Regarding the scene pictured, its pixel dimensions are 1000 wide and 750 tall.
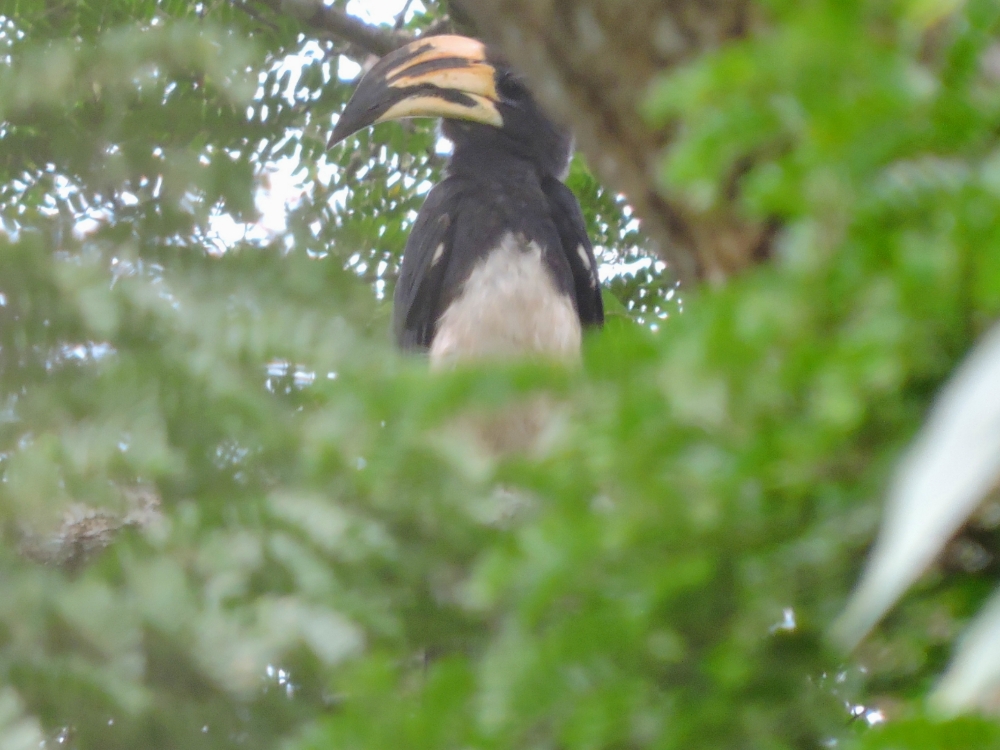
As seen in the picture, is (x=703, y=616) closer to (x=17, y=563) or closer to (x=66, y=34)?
(x=17, y=563)

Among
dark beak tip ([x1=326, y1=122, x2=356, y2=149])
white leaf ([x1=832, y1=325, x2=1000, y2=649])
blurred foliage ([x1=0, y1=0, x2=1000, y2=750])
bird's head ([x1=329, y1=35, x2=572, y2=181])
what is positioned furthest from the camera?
bird's head ([x1=329, y1=35, x2=572, y2=181])

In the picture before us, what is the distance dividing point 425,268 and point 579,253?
1.06ft

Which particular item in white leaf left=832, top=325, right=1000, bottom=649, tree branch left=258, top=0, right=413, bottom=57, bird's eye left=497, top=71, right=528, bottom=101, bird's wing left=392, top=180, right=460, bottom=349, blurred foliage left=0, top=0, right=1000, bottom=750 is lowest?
white leaf left=832, top=325, right=1000, bottom=649

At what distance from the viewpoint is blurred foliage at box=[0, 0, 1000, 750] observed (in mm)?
367

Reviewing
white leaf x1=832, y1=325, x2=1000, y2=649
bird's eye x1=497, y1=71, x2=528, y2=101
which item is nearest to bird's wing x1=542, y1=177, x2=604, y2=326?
bird's eye x1=497, y1=71, x2=528, y2=101

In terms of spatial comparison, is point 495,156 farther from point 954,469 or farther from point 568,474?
point 954,469

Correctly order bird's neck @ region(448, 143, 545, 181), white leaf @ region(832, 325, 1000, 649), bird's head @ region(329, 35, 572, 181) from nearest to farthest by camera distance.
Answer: white leaf @ region(832, 325, 1000, 649)
bird's head @ region(329, 35, 572, 181)
bird's neck @ region(448, 143, 545, 181)

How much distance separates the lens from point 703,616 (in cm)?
51

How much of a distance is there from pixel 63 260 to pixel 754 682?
1031 millimetres

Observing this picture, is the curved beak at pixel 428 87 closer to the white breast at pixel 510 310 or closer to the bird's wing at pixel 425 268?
the bird's wing at pixel 425 268

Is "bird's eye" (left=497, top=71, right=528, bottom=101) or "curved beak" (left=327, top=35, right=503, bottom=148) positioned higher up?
"bird's eye" (left=497, top=71, right=528, bottom=101)

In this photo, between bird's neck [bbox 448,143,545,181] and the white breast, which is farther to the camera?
bird's neck [bbox 448,143,545,181]

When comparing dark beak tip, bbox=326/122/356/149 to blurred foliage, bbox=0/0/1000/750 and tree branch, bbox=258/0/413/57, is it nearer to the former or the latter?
tree branch, bbox=258/0/413/57

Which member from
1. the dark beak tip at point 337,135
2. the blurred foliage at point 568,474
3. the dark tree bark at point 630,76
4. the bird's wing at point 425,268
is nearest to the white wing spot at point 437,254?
the bird's wing at point 425,268
